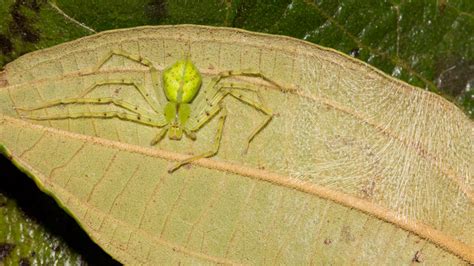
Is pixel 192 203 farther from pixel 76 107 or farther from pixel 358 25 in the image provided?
pixel 358 25

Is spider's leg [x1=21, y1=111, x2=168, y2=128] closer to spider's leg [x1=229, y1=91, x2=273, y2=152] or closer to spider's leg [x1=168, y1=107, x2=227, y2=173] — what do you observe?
spider's leg [x1=168, y1=107, x2=227, y2=173]

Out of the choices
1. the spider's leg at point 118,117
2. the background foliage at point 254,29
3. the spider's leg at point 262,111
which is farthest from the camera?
the background foliage at point 254,29

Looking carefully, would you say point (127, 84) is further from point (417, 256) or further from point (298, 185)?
point (417, 256)

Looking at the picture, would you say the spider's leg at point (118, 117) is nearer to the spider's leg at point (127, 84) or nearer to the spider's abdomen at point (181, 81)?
the spider's leg at point (127, 84)

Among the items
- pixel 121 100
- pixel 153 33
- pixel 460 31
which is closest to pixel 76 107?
pixel 121 100

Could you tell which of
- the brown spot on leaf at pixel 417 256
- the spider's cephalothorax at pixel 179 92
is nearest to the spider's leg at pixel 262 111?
the spider's cephalothorax at pixel 179 92

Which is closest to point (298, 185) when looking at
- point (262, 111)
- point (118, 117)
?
point (262, 111)

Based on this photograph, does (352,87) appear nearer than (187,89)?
Yes
